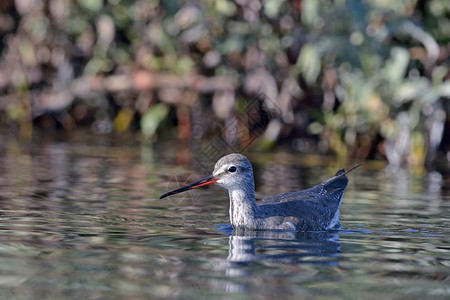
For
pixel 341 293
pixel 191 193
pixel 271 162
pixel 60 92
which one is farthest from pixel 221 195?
pixel 60 92

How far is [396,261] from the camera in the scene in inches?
246

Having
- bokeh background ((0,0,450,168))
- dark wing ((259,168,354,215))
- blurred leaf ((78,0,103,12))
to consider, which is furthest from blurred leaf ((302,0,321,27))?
dark wing ((259,168,354,215))

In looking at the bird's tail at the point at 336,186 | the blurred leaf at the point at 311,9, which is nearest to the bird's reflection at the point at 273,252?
the bird's tail at the point at 336,186

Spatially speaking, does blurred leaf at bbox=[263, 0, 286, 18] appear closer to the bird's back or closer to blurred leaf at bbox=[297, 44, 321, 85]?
blurred leaf at bbox=[297, 44, 321, 85]

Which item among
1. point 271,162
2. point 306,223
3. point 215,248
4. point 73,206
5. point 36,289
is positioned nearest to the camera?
point 36,289

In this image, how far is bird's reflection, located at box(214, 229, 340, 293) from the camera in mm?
5695

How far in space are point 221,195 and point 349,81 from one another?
356cm

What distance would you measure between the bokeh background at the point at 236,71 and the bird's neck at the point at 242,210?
4.77m

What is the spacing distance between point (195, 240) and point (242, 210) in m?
0.93

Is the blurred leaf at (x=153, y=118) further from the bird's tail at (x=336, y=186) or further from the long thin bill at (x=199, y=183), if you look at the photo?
the long thin bill at (x=199, y=183)

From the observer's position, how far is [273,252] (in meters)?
6.47

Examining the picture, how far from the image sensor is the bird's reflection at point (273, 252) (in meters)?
5.70

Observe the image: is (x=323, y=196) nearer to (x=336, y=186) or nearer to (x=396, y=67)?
(x=336, y=186)

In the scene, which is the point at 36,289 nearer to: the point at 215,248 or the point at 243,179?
the point at 215,248
